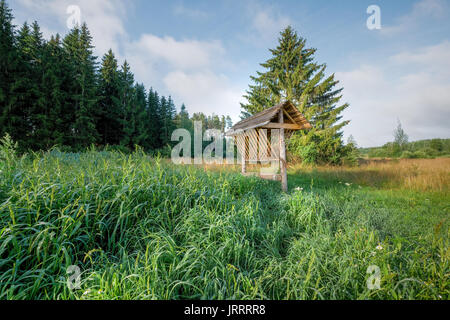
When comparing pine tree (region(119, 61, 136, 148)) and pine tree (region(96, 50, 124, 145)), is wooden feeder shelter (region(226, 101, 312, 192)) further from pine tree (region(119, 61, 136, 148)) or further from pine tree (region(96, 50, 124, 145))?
pine tree (region(96, 50, 124, 145))

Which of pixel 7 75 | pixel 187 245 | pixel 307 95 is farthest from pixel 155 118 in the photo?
pixel 187 245

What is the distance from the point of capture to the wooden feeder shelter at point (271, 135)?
541cm

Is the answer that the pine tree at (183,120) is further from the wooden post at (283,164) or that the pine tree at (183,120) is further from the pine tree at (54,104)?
the wooden post at (283,164)

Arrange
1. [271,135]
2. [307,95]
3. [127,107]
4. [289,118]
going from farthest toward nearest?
[127,107] → [307,95] → [271,135] → [289,118]

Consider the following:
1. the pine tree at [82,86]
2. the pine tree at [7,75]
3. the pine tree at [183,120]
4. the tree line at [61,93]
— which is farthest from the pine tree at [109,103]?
the pine tree at [183,120]

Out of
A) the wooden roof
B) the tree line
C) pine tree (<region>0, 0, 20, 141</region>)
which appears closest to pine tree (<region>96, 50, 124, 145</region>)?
the tree line

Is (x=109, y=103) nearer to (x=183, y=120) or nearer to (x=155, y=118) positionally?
(x=155, y=118)

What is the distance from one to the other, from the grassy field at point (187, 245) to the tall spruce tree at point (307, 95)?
34.3 feet

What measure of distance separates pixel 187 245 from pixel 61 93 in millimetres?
22830

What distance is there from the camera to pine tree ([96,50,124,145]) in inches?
A: 909

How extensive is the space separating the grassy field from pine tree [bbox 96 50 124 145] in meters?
24.0

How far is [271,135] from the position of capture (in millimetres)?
6621
